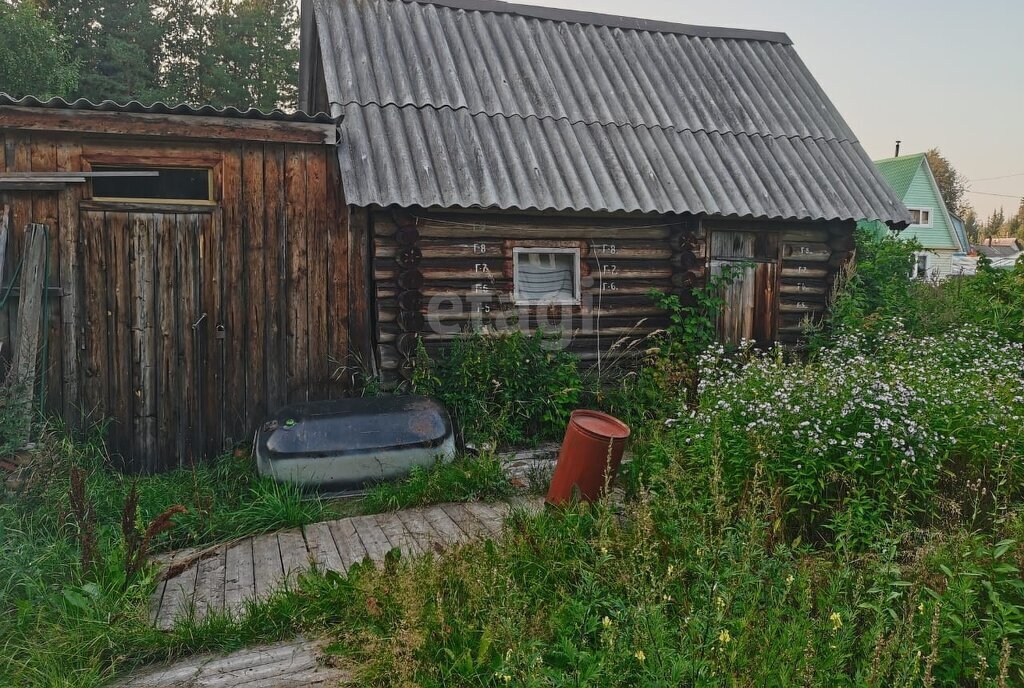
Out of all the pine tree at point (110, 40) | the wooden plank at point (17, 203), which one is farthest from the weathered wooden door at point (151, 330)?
the pine tree at point (110, 40)

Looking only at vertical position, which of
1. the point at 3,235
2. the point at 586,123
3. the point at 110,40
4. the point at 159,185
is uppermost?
the point at 110,40

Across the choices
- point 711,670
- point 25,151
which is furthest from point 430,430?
point 25,151

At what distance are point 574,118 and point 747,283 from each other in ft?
10.4

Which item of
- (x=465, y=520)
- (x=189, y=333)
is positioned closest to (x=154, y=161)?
(x=189, y=333)

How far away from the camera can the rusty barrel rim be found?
5.32 metres

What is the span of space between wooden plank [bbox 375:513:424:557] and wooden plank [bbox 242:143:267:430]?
7.64ft

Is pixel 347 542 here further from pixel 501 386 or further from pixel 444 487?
pixel 501 386

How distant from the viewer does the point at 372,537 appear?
5266mm

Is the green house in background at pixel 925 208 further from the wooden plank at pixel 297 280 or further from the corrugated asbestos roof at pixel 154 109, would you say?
the corrugated asbestos roof at pixel 154 109

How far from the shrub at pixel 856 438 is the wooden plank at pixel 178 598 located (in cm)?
326

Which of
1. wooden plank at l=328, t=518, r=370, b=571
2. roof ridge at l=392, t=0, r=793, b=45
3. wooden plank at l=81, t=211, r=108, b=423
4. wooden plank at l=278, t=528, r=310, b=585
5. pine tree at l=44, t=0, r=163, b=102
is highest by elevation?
pine tree at l=44, t=0, r=163, b=102

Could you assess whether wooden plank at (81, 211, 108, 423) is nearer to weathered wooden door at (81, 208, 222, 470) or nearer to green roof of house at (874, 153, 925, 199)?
weathered wooden door at (81, 208, 222, 470)

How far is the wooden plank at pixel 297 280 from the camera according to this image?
7.31 meters

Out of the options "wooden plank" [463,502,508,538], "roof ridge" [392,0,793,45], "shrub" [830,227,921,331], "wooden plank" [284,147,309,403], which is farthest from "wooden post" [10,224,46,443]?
"shrub" [830,227,921,331]
